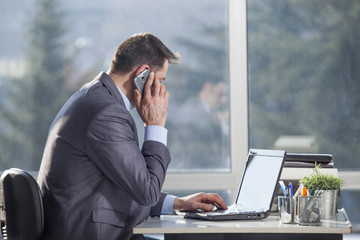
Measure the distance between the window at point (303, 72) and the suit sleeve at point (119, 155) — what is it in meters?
2.01

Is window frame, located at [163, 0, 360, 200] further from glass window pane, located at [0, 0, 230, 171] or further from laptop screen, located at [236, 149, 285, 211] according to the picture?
laptop screen, located at [236, 149, 285, 211]

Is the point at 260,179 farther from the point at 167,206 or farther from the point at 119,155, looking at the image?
the point at 119,155

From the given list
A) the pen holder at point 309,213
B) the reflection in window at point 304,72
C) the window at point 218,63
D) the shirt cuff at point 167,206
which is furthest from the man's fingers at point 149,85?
the reflection in window at point 304,72

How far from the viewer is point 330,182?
206cm

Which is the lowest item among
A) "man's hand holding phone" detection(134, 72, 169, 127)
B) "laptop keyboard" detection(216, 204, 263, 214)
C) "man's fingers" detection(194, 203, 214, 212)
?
"laptop keyboard" detection(216, 204, 263, 214)

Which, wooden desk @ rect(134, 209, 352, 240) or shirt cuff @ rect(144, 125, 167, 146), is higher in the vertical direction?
shirt cuff @ rect(144, 125, 167, 146)

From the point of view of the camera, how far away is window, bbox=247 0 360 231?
3.71 m

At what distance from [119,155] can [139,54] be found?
0.47 meters

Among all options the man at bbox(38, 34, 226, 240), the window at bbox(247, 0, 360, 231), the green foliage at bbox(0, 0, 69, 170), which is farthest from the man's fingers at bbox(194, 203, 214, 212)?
the green foliage at bbox(0, 0, 69, 170)

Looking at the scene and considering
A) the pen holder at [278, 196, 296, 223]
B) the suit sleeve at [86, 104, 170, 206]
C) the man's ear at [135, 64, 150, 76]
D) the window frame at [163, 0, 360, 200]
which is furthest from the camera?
the window frame at [163, 0, 360, 200]

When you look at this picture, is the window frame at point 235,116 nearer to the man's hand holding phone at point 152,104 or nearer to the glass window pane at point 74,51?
the glass window pane at point 74,51

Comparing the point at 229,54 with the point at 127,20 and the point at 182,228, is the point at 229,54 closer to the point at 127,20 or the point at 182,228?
the point at 127,20

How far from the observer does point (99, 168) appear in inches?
72.1

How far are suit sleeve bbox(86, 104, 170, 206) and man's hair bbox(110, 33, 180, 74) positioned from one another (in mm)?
241
